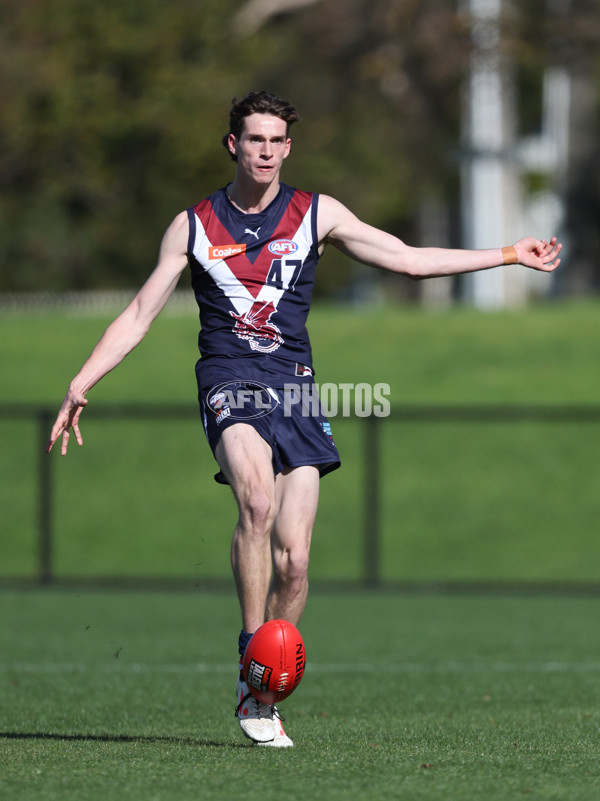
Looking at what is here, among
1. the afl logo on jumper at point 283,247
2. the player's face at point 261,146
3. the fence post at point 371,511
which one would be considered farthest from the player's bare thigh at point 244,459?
the fence post at point 371,511

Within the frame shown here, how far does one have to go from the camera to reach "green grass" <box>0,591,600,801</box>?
188 inches

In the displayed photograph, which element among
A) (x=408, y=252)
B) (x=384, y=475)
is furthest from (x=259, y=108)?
(x=384, y=475)

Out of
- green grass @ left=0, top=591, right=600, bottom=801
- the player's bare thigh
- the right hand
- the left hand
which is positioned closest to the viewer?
green grass @ left=0, top=591, right=600, bottom=801

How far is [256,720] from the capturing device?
570 cm

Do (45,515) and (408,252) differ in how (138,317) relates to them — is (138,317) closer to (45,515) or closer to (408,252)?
(408,252)

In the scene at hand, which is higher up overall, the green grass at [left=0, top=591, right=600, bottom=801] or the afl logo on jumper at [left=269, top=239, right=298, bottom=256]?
the afl logo on jumper at [left=269, top=239, right=298, bottom=256]

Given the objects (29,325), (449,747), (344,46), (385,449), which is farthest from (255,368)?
(344,46)

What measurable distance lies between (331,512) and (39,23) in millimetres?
14690

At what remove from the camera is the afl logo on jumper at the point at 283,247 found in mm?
5887

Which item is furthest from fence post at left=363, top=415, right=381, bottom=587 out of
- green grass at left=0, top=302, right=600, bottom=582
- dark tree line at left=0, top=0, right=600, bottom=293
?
dark tree line at left=0, top=0, right=600, bottom=293

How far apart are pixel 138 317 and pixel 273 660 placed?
5.18 ft

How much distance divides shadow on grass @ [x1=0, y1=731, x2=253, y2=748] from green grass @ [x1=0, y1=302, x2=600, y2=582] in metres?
9.02

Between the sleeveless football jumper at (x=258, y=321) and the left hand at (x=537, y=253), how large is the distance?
3.00 ft

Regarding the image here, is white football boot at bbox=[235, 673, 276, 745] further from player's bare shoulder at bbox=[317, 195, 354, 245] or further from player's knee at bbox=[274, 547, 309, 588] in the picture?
player's bare shoulder at bbox=[317, 195, 354, 245]
